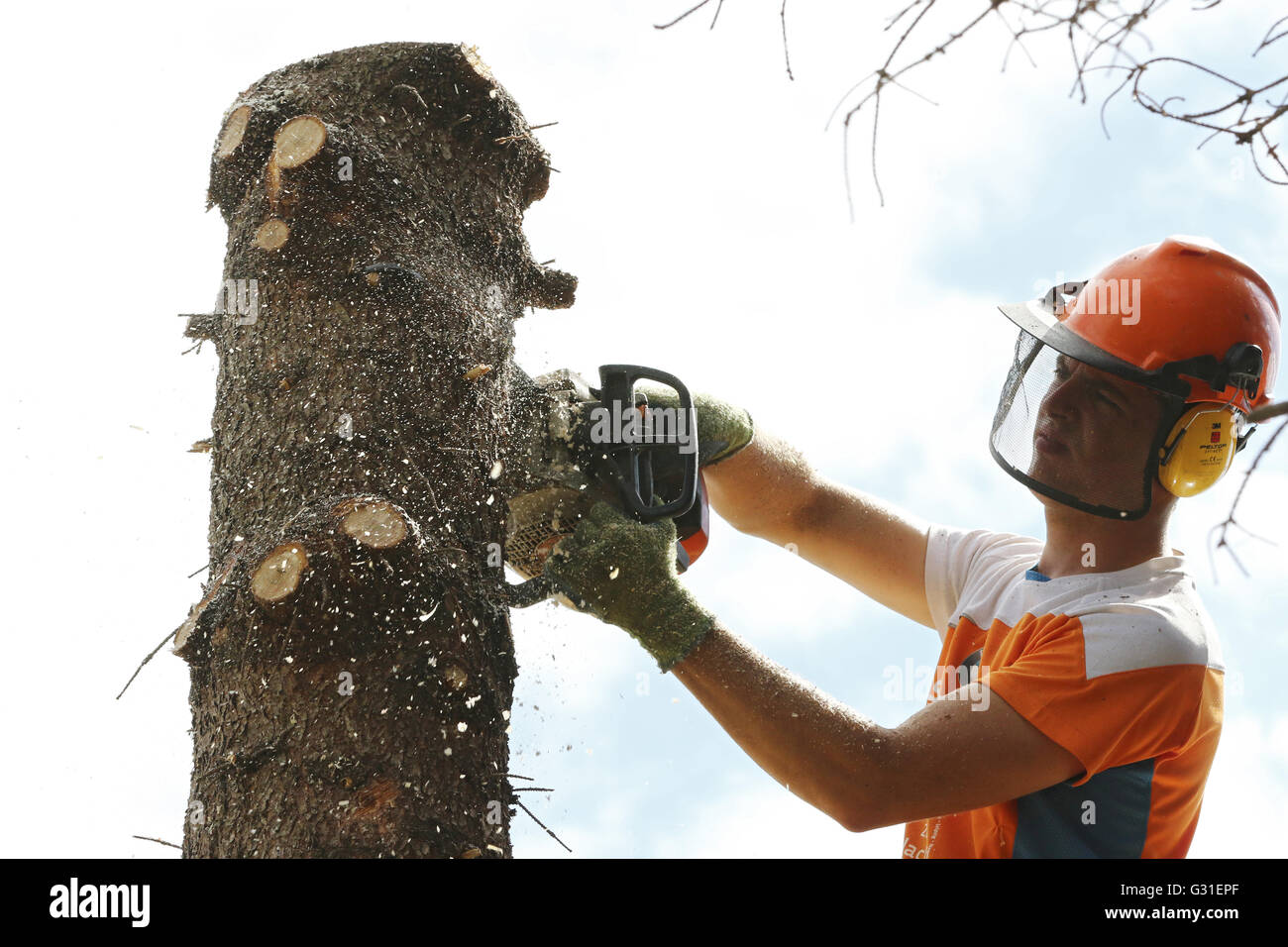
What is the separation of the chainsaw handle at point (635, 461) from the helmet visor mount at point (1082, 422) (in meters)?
1.05

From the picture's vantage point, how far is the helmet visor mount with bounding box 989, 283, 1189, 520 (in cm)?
240

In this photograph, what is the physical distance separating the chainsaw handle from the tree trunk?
0.76 ft

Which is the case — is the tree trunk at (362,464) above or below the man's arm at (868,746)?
above

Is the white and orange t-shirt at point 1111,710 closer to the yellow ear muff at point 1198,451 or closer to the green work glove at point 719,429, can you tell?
the yellow ear muff at point 1198,451

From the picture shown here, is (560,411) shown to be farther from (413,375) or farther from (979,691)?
(979,691)

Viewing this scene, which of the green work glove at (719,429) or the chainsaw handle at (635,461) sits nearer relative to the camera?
the chainsaw handle at (635,461)

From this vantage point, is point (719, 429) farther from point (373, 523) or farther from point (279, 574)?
point (279, 574)

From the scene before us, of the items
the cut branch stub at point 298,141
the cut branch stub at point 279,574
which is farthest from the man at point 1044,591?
the cut branch stub at point 298,141

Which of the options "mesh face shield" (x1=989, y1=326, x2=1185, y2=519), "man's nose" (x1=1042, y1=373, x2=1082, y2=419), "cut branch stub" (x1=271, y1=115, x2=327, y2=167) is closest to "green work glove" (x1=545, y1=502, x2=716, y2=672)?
"cut branch stub" (x1=271, y1=115, x2=327, y2=167)

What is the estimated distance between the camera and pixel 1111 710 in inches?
78.7
